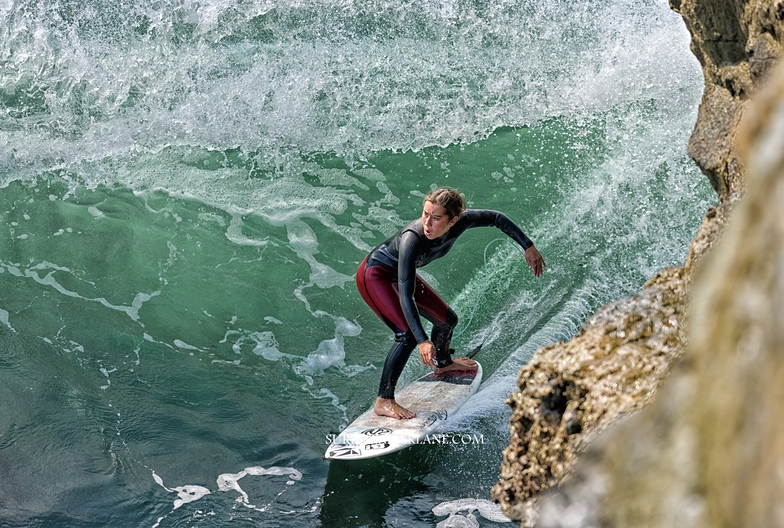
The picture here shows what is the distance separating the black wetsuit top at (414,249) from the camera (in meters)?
5.20

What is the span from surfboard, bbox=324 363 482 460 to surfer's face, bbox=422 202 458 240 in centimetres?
139

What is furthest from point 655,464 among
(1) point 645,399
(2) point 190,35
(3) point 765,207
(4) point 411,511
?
(2) point 190,35

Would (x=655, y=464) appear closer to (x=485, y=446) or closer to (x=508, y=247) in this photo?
(x=485, y=446)

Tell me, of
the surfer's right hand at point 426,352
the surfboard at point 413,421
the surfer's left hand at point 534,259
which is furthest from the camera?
the surfer's left hand at point 534,259

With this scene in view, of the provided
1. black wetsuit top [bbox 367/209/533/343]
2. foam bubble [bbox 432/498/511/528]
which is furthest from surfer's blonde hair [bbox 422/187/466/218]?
foam bubble [bbox 432/498/511/528]

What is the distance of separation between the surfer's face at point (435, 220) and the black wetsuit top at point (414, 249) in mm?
148

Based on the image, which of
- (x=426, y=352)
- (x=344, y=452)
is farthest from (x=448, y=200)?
(x=344, y=452)

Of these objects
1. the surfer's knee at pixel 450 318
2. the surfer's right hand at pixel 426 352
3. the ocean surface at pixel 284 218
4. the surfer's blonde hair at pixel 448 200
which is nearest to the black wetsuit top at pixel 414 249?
the surfer's right hand at pixel 426 352

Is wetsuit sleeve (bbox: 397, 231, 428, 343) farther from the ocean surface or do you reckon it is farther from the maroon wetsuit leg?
the ocean surface

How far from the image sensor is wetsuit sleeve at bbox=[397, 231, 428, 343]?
204 inches

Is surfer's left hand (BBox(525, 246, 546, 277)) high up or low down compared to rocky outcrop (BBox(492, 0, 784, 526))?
down

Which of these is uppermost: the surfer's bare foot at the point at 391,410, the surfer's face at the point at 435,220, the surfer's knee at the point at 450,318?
the surfer's face at the point at 435,220

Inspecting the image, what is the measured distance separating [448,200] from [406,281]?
2.05 ft

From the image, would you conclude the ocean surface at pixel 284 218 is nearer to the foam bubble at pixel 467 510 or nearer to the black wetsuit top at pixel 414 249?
the foam bubble at pixel 467 510
